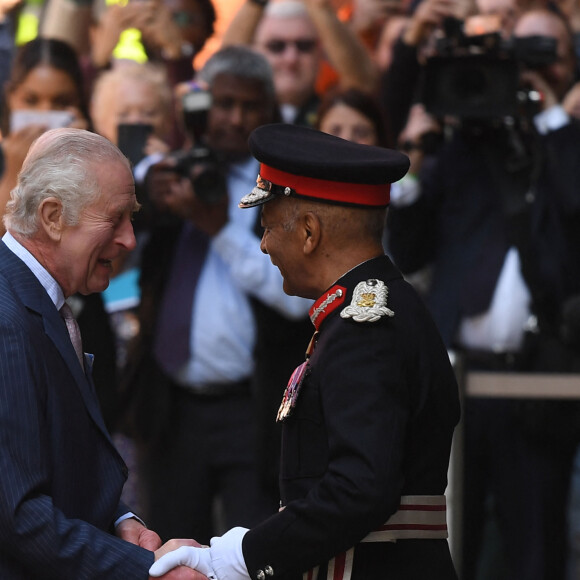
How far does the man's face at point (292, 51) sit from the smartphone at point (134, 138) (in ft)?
2.47

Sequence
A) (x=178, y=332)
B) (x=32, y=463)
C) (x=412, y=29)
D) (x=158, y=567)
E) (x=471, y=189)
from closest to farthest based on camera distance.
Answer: (x=32, y=463) < (x=158, y=567) < (x=178, y=332) < (x=471, y=189) < (x=412, y=29)

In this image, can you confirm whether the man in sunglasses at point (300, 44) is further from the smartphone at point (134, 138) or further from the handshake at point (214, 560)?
the handshake at point (214, 560)

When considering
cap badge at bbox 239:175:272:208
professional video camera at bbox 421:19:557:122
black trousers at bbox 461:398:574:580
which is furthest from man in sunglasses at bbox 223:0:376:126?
cap badge at bbox 239:175:272:208

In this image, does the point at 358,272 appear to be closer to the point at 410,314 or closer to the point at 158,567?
the point at 410,314

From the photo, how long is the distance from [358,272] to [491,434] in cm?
217

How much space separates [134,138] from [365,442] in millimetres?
2685

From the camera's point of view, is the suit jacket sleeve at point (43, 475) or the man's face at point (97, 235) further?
the man's face at point (97, 235)

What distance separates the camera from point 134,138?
4840mm

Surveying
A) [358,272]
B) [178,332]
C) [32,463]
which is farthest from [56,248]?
[178,332]

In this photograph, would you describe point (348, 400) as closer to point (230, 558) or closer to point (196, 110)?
point (230, 558)

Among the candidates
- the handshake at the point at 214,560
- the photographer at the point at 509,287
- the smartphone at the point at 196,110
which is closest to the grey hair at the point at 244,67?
the smartphone at the point at 196,110

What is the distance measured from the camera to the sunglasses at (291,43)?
5.38 m

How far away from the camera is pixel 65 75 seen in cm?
502

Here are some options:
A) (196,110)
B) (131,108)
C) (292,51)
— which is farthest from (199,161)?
(292,51)
